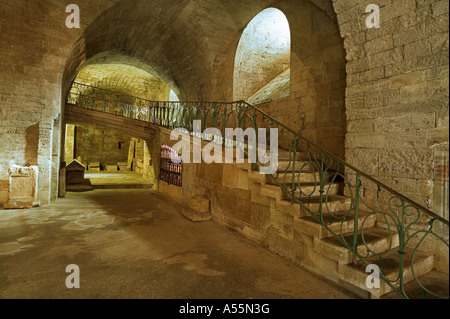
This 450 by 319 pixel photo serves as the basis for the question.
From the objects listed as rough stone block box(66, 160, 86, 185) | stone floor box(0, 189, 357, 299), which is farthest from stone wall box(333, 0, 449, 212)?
rough stone block box(66, 160, 86, 185)

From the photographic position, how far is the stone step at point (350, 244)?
2518 mm

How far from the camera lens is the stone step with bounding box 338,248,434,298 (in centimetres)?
229

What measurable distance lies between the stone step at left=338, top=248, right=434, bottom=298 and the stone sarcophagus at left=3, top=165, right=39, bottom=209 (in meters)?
6.57

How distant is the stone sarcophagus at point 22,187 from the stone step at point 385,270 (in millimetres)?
6570

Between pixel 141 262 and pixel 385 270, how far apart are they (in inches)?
104

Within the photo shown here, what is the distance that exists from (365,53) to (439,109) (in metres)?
1.28

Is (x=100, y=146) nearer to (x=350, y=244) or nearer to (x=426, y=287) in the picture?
(x=350, y=244)

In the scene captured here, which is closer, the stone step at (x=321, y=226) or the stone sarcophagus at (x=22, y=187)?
the stone step at (x=321, y=226)

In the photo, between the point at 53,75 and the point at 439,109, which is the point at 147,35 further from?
the point at 439,109

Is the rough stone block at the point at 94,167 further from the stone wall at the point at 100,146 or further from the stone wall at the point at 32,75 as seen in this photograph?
the stone wall at the point at 32,75

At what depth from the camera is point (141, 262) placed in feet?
9.87

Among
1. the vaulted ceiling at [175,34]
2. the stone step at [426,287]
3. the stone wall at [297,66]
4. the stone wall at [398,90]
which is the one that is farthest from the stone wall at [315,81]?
the stone step at [426,287]

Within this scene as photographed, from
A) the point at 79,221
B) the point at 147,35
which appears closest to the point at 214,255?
the point at 79,221

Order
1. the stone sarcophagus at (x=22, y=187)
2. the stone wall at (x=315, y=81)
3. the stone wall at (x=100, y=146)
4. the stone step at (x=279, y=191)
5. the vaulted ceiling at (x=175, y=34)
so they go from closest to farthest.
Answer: the stone step at (x=279, y=191)
the stone wall at (x=315, y=81)
the stone sarcophagus at (x=22, y=187)
the vaulted ceiling at (x=175, y=34)
the stone wall at (x=100, y=146)
